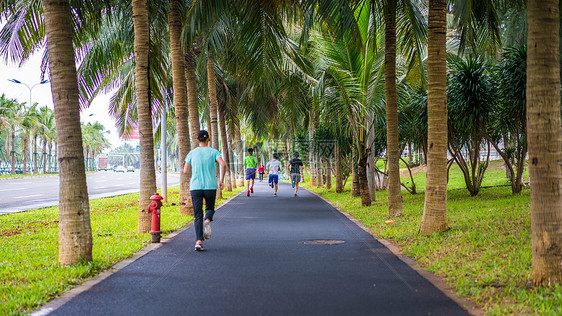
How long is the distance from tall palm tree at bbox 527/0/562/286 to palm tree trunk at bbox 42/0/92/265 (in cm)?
540

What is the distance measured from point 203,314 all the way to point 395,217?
793 cm

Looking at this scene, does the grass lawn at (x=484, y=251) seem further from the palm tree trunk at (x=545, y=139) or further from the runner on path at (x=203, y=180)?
the runner on path at (x=203, y=180)

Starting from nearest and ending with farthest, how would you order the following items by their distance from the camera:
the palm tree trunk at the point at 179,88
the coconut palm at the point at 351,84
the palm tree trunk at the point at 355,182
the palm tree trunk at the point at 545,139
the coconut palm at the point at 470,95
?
the palm tree trunk at the point at 545,139 → the palm tree trunk at the point at 179,88 → the coconut palm at the point at 470,95 → the coconut palm at the point at 351,84 → the palm tree trunk at the point at 355,182

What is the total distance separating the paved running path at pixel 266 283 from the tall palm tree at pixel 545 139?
1125 mm

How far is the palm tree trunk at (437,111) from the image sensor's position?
8.77 meters

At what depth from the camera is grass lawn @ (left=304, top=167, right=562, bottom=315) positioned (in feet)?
15.7

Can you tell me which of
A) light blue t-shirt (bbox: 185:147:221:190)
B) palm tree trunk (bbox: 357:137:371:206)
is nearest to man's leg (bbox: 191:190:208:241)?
light blue t-shirt (bbox: 185:147:221:190)

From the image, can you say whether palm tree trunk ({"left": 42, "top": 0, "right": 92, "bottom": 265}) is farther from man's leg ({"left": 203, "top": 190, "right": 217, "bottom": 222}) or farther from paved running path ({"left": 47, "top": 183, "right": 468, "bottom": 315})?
man's leg ({"left": 203, "top": 190, "right": 217, "bottom": 222})

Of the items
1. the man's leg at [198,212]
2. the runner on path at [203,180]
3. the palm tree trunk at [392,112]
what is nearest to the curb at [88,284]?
the man's leg at [198,212]

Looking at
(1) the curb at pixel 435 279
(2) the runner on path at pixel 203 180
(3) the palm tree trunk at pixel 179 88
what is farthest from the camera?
(3) the palm tree trunk at pixel 179 88

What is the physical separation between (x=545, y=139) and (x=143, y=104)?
290 inches

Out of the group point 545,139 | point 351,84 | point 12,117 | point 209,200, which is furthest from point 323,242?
point 12,117

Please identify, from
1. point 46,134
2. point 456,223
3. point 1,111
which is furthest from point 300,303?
point 46,134

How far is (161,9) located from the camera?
13383mm
